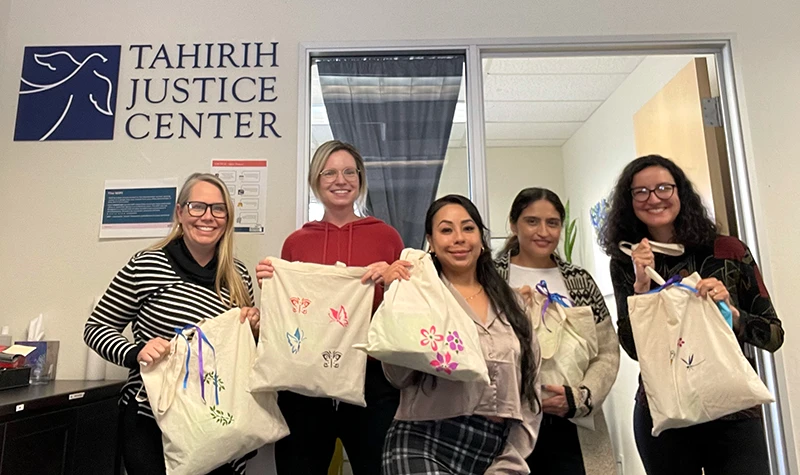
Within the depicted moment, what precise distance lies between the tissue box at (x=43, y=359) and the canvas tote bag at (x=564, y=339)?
1810mm

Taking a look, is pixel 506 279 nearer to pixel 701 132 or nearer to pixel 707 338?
pixel 707 338

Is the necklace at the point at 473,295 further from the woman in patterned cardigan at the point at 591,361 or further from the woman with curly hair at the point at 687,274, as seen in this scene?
the woman with curly hair at the point at 687,274

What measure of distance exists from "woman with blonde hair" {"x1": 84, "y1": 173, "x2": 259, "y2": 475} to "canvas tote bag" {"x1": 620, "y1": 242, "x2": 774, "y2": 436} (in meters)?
1.14

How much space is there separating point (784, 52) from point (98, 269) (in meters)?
3.01

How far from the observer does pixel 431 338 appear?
50.9 inches

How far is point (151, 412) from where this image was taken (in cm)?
154

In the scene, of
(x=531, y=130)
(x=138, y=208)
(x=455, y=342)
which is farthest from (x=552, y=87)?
(x=455, y=342)

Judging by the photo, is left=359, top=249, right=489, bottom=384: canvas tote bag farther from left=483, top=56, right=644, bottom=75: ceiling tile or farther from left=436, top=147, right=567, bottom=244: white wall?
left=483, top=56, right=644, bottom=75: ceiling tile

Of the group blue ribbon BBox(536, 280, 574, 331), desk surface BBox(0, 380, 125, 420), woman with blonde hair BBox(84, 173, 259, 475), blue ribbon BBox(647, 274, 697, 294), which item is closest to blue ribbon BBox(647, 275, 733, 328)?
blue ribbon BBox(647, 274, 697, 294)

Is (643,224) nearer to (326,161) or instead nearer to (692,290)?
(692,290)

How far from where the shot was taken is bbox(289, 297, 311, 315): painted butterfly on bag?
1571 millimetres

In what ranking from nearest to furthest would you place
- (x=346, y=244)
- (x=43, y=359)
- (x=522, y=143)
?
(x=346, y=244) → (x=43, y=359) → (x=522, y=143)

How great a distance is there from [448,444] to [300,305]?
55 cm

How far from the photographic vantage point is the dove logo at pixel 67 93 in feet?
7.69
